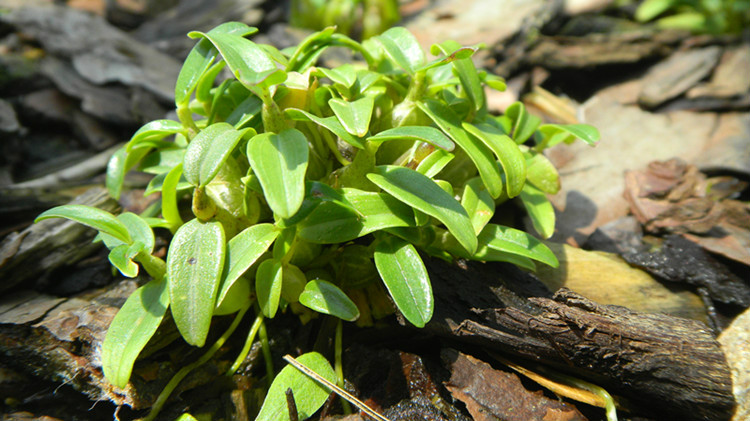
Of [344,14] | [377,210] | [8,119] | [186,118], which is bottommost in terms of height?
[8,119]

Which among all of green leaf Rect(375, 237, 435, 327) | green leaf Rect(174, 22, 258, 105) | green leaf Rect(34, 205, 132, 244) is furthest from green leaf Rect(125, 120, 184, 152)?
green leaf Rect(375, 237, 435, 327)

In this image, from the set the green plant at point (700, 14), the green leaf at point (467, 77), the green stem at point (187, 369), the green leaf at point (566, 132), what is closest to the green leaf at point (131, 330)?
the green stem at point (187, 369)

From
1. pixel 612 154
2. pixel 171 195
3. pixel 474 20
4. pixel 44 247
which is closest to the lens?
pixel 171 195

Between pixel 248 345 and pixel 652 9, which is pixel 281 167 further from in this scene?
pixel 652 9

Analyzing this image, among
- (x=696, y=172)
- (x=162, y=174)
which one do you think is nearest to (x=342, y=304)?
(x=162, y=174)

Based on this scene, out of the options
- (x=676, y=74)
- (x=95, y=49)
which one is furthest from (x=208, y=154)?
(x=676, y=74)

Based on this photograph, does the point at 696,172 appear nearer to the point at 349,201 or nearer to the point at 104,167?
the point at 349,201

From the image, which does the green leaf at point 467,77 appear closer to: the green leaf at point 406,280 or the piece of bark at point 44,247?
the green leaf at point 406,280
